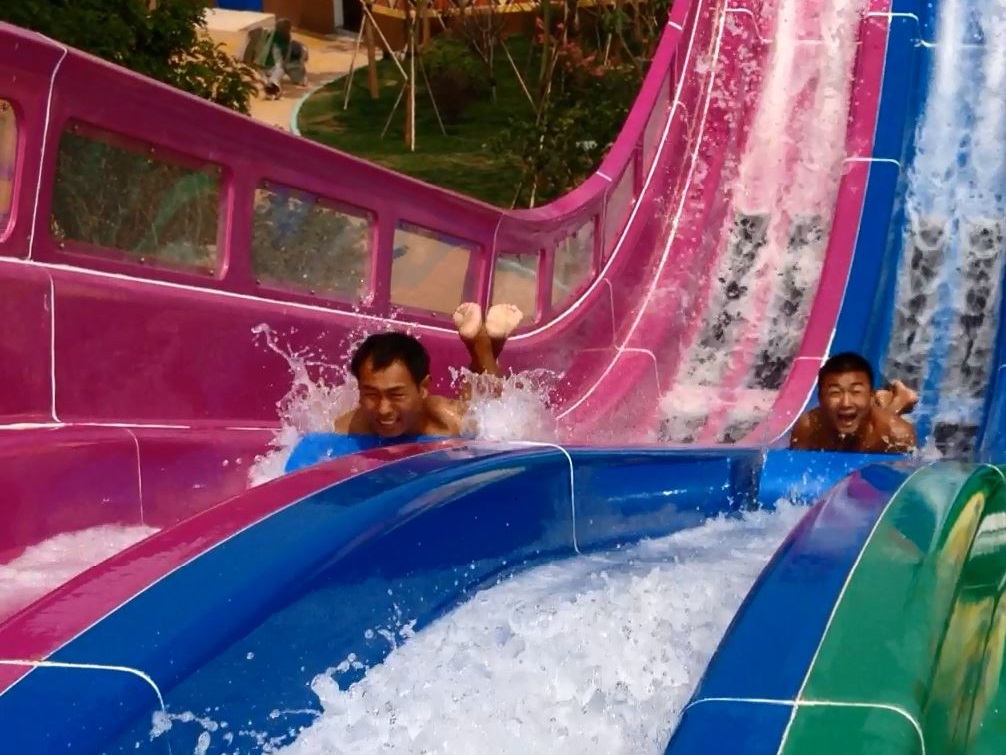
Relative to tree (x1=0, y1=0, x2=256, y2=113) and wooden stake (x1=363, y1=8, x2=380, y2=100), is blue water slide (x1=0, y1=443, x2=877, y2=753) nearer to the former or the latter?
tree (x1=0, y1=0, x2=256, y2=113)

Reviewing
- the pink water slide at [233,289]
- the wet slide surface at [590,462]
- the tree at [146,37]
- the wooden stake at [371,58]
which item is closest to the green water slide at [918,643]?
the wet slide surface at [590,462]

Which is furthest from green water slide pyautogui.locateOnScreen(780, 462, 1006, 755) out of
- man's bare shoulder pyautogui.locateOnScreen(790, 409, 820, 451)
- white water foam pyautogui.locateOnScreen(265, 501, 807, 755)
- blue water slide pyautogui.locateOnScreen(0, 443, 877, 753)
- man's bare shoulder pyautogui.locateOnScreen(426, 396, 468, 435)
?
man's bare shoulder pyautogui.locateOnScreen(790, 409, 820, 451)

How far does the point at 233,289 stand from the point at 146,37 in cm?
256

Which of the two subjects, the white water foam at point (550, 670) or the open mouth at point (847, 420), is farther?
the open mouth at point (847, 420)

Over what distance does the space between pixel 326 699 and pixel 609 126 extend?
677 centimetres

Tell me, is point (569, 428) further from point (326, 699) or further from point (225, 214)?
point (326, 699)

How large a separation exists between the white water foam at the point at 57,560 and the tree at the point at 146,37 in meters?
2.32

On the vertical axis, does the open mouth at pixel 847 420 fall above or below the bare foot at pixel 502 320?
below

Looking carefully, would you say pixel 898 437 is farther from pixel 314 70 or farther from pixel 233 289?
pixel 314 70

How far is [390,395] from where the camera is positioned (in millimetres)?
2996

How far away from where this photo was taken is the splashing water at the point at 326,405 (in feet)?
10.1

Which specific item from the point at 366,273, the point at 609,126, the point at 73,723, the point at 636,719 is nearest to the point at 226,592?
the point at 73,723

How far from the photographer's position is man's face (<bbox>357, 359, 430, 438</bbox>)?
3.00 metres

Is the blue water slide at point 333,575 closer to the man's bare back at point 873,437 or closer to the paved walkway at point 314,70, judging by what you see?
the man's bare back at point 873,437
